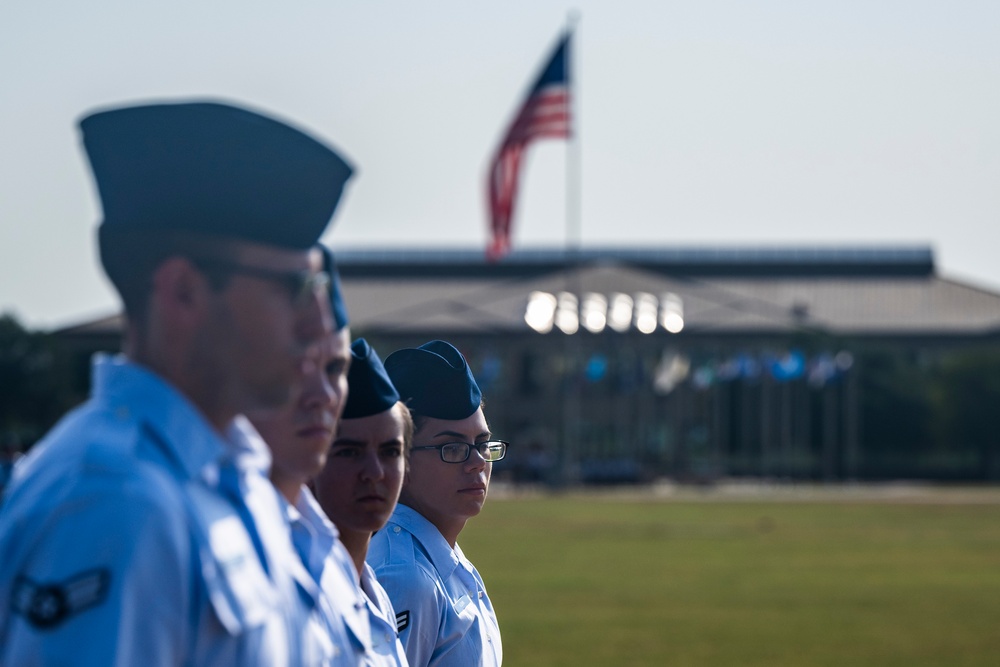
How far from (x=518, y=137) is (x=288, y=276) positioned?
43.2m

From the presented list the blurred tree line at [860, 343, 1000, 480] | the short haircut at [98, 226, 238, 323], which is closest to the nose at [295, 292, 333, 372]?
the short haircut at [98, 226, 238, 323]

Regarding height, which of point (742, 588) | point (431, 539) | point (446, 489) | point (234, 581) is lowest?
point (742, 588)

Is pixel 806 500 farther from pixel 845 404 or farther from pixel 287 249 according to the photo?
pixel 287 249

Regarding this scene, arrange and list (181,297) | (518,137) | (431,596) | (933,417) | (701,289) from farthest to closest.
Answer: (701,289), (933,417), (518,137), (431,596), (181,297)

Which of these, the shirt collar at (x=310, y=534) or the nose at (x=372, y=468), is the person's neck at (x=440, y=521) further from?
the shirt collar at (x=310, y=534)

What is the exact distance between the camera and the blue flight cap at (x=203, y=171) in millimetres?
2648

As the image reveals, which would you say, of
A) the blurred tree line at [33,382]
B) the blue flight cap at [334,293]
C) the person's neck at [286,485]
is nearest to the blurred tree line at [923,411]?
the blurred tree line at [33,382]

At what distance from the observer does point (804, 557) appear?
3403cm

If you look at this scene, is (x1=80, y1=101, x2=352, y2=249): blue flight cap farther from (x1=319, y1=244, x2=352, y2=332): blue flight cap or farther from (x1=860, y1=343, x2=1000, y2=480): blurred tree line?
(x1=860, y1=343, x2=1000, y2=480): blurred tree line

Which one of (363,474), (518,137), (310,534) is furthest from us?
(518,137)

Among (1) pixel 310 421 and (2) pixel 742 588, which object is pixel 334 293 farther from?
(2) pixel 742 588

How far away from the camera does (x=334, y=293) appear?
292cm

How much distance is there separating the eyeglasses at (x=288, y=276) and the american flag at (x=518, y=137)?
40.7m

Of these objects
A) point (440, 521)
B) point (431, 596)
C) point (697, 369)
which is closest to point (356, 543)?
point (431, 596)
